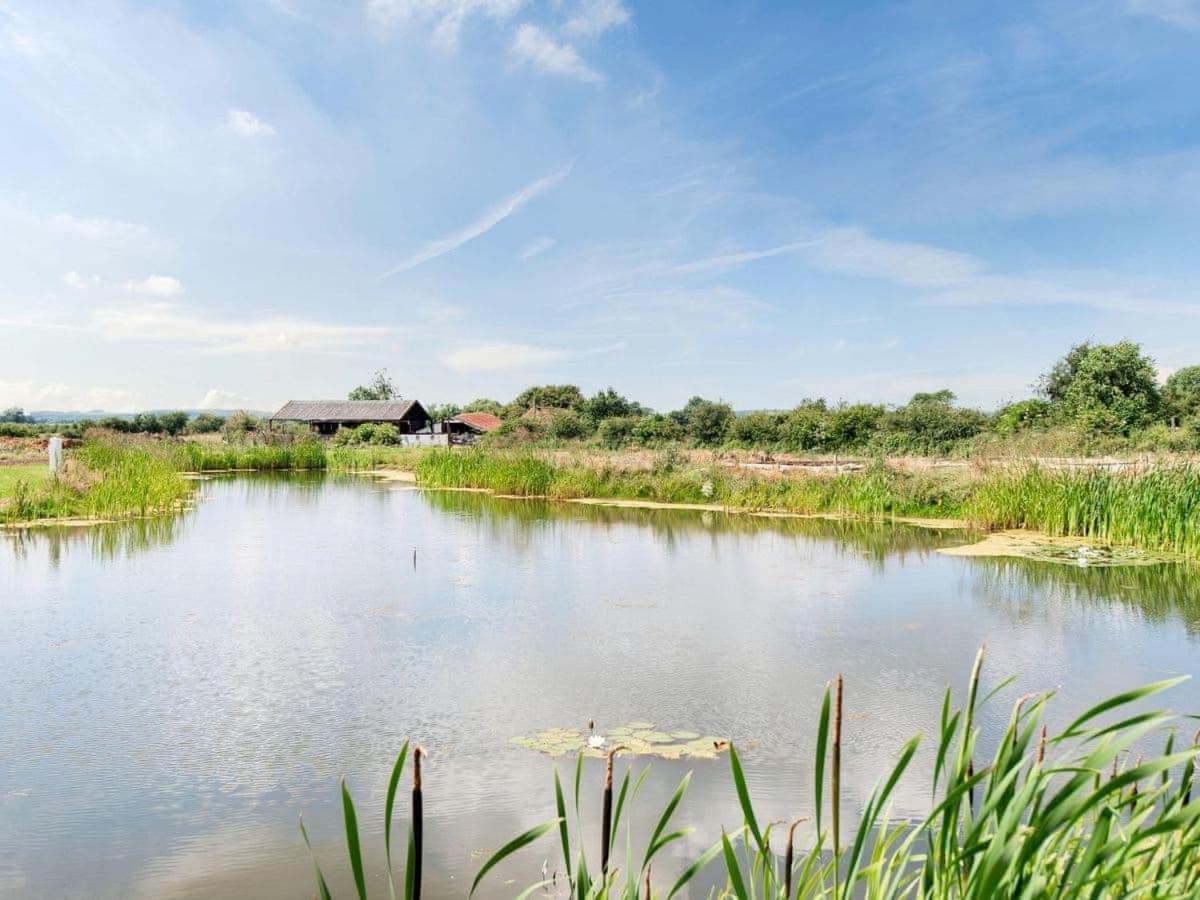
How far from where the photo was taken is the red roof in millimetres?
53709

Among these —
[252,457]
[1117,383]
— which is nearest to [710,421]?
[1117,383]

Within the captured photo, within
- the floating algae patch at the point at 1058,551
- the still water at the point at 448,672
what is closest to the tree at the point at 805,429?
the floating algae patch at the point at 1058,551

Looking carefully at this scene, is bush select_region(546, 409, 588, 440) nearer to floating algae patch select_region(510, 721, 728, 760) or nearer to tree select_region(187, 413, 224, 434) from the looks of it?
tree select_region(187, 413, 224, 434)

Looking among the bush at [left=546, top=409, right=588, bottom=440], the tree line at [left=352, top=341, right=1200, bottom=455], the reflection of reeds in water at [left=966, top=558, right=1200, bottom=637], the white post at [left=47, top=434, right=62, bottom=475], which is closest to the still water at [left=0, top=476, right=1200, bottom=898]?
the reflection of reeds in water at [left=966, top=558, right=1200, bottom=637]

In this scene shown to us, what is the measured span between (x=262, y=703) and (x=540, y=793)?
7.54 feet

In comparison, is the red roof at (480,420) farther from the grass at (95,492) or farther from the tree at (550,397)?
the grass at (95,492)

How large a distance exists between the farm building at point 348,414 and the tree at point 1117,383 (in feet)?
108

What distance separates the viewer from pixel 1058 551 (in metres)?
11.2

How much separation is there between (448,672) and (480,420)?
51.6m

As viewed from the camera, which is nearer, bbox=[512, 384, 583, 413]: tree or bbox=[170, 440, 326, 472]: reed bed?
bbox=[170, 440, 326, 472]: reed bed

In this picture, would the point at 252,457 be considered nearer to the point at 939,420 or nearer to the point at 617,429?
the point at 617,429

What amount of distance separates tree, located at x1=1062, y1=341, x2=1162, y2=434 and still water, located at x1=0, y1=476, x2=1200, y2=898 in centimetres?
2258

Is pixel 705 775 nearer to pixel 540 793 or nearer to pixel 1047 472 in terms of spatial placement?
pixel 540 793

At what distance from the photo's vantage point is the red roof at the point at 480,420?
53.7m
